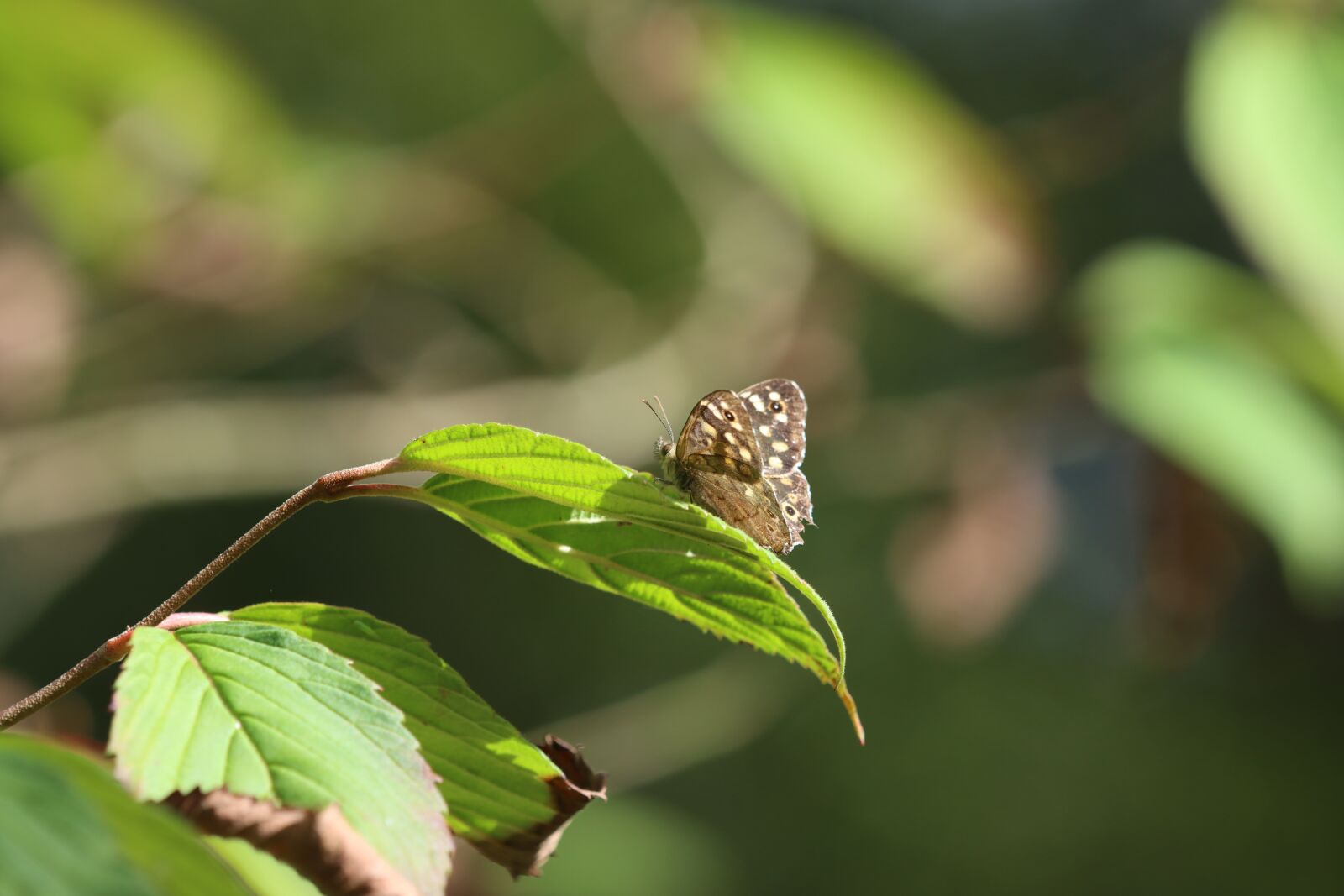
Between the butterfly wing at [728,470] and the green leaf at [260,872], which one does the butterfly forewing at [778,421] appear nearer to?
the butterfly wing at [728,470]

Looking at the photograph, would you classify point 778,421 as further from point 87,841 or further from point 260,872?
point 87,841

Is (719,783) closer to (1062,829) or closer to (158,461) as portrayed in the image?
(1062,829)

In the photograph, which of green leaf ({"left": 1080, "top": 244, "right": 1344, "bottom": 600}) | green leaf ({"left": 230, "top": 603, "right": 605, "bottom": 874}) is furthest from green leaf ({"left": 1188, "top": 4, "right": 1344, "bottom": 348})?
green leaf ({"left": 230, "top": 603, "right": 605, "bottom": 874})

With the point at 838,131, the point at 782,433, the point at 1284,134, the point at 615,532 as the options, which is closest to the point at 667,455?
the point at 782,433

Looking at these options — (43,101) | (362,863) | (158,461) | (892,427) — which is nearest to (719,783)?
(892,427)

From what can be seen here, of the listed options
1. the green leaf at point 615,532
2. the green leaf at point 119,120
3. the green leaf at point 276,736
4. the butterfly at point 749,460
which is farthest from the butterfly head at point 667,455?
the green leaf at point 119,120
